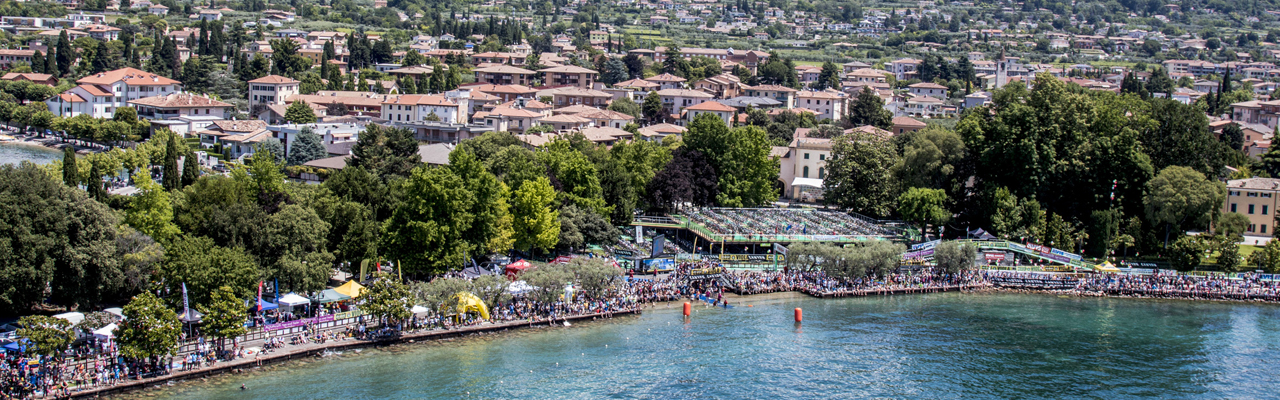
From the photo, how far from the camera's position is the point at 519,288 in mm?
36969

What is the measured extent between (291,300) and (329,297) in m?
1.61

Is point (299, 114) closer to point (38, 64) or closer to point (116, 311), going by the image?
point (38, 64)

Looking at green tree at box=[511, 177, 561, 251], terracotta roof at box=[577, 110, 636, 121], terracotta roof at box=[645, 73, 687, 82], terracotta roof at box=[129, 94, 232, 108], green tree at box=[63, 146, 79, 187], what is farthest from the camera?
terracotta roof at box=[645, 73, 687, 82]

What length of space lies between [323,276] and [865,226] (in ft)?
85.0

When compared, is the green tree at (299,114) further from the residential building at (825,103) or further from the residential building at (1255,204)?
the residential building at (1255,204)

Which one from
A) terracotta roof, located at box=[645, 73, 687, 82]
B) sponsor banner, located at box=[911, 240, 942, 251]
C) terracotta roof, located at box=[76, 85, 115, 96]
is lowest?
sponsor banner, located at box=[911, 240, 942, 251]

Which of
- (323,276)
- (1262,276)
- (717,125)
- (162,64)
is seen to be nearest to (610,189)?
(717,125)

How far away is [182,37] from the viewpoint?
401 ft

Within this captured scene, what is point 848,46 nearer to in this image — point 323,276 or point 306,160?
point 306,160

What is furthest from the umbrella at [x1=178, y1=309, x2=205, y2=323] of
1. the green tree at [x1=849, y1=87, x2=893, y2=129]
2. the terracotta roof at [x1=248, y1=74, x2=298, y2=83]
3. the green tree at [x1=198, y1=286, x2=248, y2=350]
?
the green tree at [x1=849, y1=87, x2=893, y2=129]

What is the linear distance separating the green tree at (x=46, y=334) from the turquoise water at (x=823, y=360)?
7.04 ft

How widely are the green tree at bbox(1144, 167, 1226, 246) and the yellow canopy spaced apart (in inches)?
1218

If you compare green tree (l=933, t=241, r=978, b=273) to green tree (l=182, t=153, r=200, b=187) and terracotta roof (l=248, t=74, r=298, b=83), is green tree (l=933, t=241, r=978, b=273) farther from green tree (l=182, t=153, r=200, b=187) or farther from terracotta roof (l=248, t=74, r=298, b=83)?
terracotta roof (l=248, t=74, r=298, b=83)

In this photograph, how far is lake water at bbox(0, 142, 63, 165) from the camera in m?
67.9
